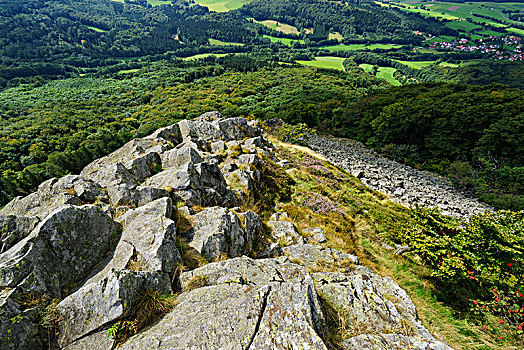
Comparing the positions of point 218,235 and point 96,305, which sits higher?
point 96,305

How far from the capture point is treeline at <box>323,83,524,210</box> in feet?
108

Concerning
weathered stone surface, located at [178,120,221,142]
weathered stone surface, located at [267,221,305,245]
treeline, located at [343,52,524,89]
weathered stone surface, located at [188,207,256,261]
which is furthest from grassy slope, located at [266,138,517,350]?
treeline, located at [343,52,524,89]

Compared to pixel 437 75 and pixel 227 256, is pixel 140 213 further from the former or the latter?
pixel 437 75

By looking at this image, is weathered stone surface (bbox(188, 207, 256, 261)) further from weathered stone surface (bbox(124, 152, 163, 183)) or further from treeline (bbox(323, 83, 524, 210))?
treeline (bbox(323, 83, 524, 210))

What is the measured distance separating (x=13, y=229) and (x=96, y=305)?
460 centimetres

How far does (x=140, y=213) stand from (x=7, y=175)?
96.4 metres

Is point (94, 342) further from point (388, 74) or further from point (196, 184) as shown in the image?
point (388, 74)

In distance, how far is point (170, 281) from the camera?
7430 mm

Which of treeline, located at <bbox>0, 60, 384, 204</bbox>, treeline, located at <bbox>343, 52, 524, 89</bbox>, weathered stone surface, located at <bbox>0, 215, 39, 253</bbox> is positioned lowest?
treeline, located at <bbox>0, 60, 384, 204</bbox>

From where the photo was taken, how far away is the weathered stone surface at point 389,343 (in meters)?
6.04

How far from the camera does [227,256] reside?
9.82m

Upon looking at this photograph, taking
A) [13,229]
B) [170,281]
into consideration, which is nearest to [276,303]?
[170,281]

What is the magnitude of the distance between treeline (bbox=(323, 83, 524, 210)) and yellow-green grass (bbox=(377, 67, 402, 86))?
366 feet

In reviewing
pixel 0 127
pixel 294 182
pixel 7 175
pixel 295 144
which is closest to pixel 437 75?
pixel 295 144
